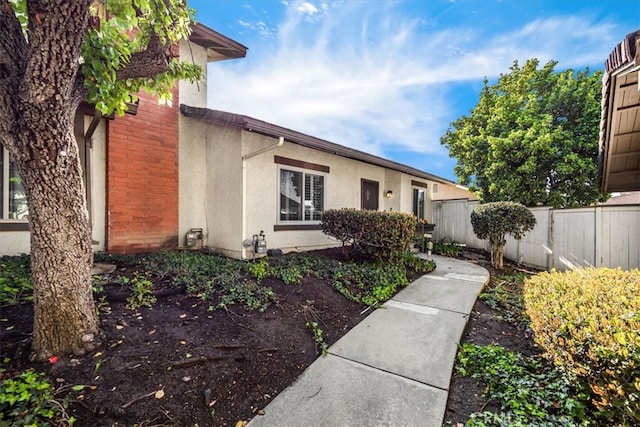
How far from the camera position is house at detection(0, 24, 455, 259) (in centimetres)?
606

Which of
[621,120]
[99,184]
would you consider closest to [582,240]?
[621,120]

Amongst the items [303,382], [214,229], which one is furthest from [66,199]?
[214,229]

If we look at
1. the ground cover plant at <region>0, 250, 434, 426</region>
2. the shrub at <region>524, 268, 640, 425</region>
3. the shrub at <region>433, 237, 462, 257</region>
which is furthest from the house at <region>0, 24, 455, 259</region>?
the shrub at <region>524, 268, 640, 425</region>

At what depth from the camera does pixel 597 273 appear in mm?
3750

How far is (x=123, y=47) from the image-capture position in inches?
122

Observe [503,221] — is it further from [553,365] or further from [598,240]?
[553,365]

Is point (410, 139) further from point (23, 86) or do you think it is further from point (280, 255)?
point (23, 86)

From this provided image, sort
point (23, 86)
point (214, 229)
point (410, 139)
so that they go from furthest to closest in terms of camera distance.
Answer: point (410, 139), point (214, 229), point (23, 86)

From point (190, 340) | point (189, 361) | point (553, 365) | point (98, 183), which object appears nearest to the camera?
point (189, 361)

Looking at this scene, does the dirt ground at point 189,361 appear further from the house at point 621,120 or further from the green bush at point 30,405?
the house at point 621,120

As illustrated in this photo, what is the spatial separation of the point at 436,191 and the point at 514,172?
1421 centimetres

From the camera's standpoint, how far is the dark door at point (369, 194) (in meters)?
10.6

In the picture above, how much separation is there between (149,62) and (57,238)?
191 centimetres

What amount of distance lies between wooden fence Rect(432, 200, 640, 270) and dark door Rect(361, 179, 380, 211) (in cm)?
476
